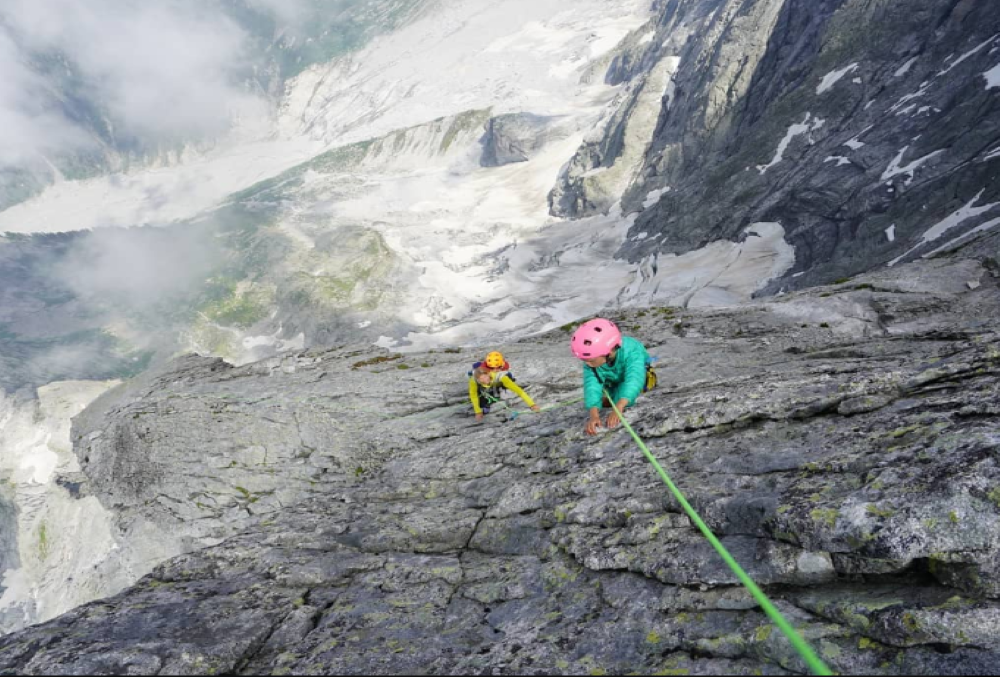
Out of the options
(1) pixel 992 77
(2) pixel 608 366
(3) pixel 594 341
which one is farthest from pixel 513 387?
(1) pixel 992 77

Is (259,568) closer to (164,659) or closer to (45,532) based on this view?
(164,659)

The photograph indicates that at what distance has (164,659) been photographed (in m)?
6.13

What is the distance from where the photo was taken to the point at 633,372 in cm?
1050

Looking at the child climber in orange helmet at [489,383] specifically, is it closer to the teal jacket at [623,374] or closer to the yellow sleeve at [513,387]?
the yellow sleeve at [513,387]

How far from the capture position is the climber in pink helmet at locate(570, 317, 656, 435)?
32.4ft

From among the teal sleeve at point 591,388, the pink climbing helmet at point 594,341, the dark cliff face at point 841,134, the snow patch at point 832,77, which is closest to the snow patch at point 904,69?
the dark cliff face at point 841,134

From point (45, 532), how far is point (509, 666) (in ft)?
106

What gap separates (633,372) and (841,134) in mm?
111356

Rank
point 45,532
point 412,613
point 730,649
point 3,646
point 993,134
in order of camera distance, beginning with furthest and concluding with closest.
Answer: point 993,134
point 45,532
point 412,613
point 3,646
point 730,649

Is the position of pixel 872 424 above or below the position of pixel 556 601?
above

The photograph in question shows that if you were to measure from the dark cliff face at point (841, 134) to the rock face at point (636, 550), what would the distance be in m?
50.9

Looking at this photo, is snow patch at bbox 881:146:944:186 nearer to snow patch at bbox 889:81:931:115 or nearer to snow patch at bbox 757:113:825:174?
snow patch at bbox 889:81:931:115

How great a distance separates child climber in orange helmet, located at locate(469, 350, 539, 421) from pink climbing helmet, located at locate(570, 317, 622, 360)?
16.4 ft

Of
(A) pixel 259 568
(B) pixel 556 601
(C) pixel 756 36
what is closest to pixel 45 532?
(A) pixel 259 568
